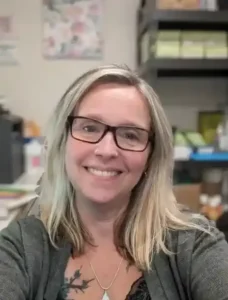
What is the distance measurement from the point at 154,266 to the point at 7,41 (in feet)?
6.56

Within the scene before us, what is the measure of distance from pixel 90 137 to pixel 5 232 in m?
0.30

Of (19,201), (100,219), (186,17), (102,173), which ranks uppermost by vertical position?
(186,17)

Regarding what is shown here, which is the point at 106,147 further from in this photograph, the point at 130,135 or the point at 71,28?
the point at 71,28

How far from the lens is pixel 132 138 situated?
4.09ft

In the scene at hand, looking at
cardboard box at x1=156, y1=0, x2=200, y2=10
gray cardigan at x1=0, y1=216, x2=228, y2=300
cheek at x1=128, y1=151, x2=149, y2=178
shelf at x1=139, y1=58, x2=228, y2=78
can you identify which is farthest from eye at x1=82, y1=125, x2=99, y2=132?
cardboard box at x1=156, y1=0, x2=200, y2=10

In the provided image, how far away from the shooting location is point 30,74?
2.95m

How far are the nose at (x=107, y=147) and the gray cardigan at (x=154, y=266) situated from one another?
0.24 metres

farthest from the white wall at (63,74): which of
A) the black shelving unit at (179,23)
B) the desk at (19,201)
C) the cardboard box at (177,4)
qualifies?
the desk at (19,201)

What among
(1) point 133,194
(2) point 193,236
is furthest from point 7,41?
(2) point 193,236

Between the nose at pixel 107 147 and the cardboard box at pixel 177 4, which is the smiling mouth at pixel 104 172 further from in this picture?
the cardboard box at pixel 177 4

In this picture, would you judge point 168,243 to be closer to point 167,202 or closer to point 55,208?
point 167,202

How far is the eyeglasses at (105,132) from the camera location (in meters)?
1.22

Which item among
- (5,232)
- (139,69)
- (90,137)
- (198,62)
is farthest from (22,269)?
(139,69)

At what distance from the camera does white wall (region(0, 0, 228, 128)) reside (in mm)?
2912
